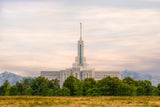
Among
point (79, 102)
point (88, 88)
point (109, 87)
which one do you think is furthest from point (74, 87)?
point (79, 102)

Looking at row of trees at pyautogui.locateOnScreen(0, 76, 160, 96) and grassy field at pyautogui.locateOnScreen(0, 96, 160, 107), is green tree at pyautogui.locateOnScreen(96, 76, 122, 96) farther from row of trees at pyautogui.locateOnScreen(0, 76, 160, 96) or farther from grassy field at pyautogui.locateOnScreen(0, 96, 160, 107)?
grassy field at pyautogui.locateOnScreen(0, 96, 160, 107)

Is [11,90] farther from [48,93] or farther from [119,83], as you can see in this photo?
[119,83]

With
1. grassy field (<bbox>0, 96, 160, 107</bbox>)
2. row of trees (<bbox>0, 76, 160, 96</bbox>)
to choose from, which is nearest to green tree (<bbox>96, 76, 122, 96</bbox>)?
row of trees (<bbox>0, 76, 160, 96</bbox>)

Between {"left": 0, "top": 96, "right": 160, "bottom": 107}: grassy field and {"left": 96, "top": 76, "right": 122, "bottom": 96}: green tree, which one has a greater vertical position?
{"left": 96, "top": 76, "right": 122, "bottom": 96}: green tree

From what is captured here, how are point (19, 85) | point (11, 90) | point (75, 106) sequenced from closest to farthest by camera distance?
point (75, 106), point (11, 90), point (19, 85)

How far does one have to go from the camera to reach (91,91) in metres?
105

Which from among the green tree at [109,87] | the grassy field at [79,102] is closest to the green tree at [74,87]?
the green tree at [109,87]

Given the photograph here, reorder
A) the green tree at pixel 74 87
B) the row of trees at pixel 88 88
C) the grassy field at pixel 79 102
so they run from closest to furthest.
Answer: the grassy field at pixel 79 102
the row of trees at pixel 88 88
the green tree at pixel 74 87

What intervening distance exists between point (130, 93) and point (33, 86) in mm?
43803

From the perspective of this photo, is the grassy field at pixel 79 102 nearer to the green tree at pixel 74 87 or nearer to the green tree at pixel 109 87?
the green tree at pixel 109 87

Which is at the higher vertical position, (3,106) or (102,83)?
(102,83)

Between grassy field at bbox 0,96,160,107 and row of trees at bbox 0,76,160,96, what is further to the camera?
row of trees at bbox 0,76,160,96

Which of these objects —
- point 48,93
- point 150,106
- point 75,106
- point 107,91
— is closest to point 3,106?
point 75,106

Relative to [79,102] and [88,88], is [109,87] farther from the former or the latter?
[79,102]
